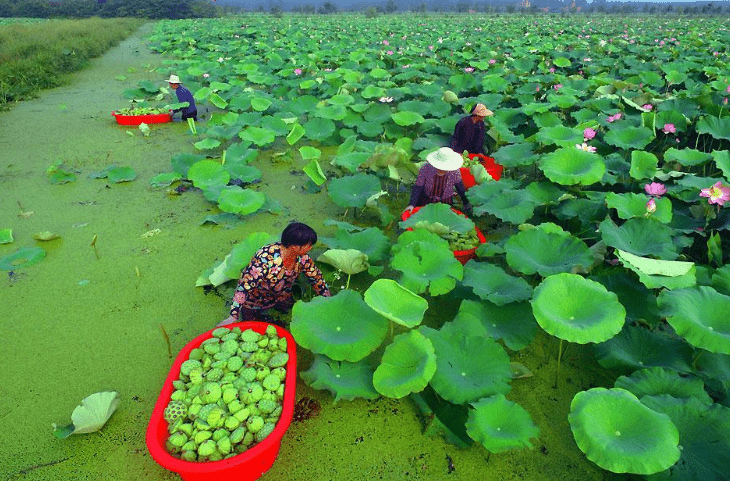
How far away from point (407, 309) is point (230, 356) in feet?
3.41

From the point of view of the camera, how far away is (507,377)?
7.36ft

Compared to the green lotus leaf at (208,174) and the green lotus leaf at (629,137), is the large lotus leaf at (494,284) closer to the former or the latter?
the green lotus leaf at (629,137)

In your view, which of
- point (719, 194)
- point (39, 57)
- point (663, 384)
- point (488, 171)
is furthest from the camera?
point (39, 57)

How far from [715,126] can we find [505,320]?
12.9 ft

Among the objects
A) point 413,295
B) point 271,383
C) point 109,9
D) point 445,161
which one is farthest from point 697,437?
point 109,9

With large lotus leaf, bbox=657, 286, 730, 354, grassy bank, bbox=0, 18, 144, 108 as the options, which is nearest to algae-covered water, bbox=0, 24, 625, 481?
large lotus leaf, bbox=657, 286, 730, 354

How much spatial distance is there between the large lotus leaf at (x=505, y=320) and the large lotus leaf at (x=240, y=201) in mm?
2254

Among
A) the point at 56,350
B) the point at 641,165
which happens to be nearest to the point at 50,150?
the point at 56,350

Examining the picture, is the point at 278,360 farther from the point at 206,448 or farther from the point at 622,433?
the point at 622,433

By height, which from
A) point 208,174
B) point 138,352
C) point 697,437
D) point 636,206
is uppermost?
point 636,206

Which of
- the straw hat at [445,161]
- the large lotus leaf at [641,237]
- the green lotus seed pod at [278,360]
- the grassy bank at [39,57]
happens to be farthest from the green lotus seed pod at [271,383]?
the grassy bank at [39,57]

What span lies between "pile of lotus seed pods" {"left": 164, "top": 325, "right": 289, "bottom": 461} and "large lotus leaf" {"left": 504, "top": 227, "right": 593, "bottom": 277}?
1631 mm

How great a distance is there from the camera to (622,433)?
1851 millimetres

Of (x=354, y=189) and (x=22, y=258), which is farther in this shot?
(x=354, y=189)
